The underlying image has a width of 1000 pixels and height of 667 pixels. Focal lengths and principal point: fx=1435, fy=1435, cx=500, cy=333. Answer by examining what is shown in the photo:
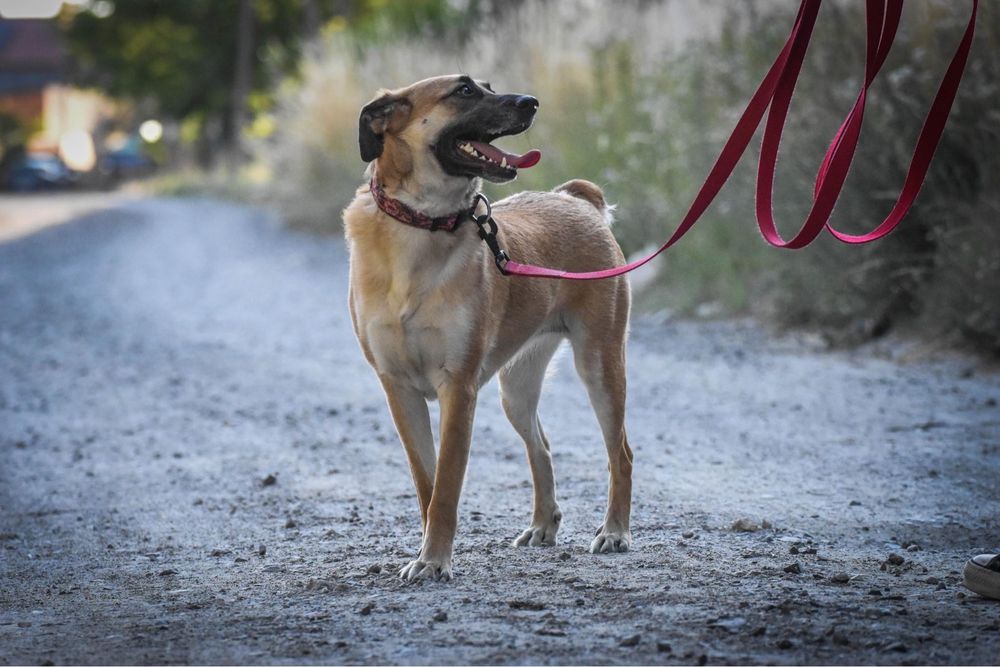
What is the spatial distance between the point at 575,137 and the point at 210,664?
1134 cm

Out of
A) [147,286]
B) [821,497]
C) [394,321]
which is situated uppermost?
[394,321]

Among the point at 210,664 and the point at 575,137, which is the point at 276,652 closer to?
the point at 210,664

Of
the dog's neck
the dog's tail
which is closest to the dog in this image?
the dog's neck

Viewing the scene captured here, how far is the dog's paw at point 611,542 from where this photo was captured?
5.06 m

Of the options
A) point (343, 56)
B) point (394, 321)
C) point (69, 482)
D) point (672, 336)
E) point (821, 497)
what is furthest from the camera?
point (343, 56)

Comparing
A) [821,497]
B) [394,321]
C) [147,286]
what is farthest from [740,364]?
[147,286]

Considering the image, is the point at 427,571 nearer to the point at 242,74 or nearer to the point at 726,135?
the point at 726,135

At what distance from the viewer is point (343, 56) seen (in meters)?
22.2

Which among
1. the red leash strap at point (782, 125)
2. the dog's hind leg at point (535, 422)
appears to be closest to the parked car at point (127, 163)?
the dog's hind leg at point (535, 422)

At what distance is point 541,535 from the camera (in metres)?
5.25

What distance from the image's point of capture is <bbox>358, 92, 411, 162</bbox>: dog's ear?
16.3 feet

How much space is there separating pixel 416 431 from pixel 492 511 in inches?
38.7

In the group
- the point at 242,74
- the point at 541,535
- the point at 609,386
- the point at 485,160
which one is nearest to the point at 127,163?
the point at 242,74

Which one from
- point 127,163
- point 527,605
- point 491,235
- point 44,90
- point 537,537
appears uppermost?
point 491,235
